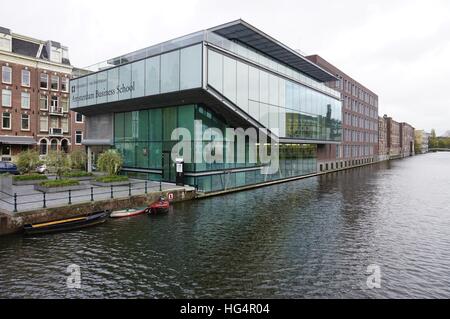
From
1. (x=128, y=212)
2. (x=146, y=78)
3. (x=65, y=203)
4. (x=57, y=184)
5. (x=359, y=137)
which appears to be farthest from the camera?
(x=359, y=137)

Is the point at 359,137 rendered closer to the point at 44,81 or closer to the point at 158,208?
the point at 158,208

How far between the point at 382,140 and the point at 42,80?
105m

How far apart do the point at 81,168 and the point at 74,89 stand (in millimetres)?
9538

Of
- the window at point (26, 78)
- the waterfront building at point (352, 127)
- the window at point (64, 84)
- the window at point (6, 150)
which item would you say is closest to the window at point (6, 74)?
the window at point (26, 78)

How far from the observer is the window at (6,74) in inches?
1629

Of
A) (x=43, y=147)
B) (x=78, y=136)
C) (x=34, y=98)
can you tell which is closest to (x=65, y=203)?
(x=43, y=147)

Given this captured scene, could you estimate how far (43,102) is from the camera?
4584 cm

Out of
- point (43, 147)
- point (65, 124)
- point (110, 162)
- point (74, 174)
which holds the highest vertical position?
Result: point (65, 124)

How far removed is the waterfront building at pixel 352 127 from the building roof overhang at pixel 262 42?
1326cm

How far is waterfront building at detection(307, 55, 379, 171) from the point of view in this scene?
5657cm

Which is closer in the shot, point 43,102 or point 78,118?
point 43,102

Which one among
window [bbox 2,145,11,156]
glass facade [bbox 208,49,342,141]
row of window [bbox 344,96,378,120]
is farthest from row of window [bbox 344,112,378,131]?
window [bbox 2,145,11,156]

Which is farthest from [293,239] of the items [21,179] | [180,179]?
[21,179]

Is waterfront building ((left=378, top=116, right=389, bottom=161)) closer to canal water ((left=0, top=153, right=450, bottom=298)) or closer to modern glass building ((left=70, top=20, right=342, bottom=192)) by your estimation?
modern glass building ((left=70, top=20, right=342, bottom=192))
